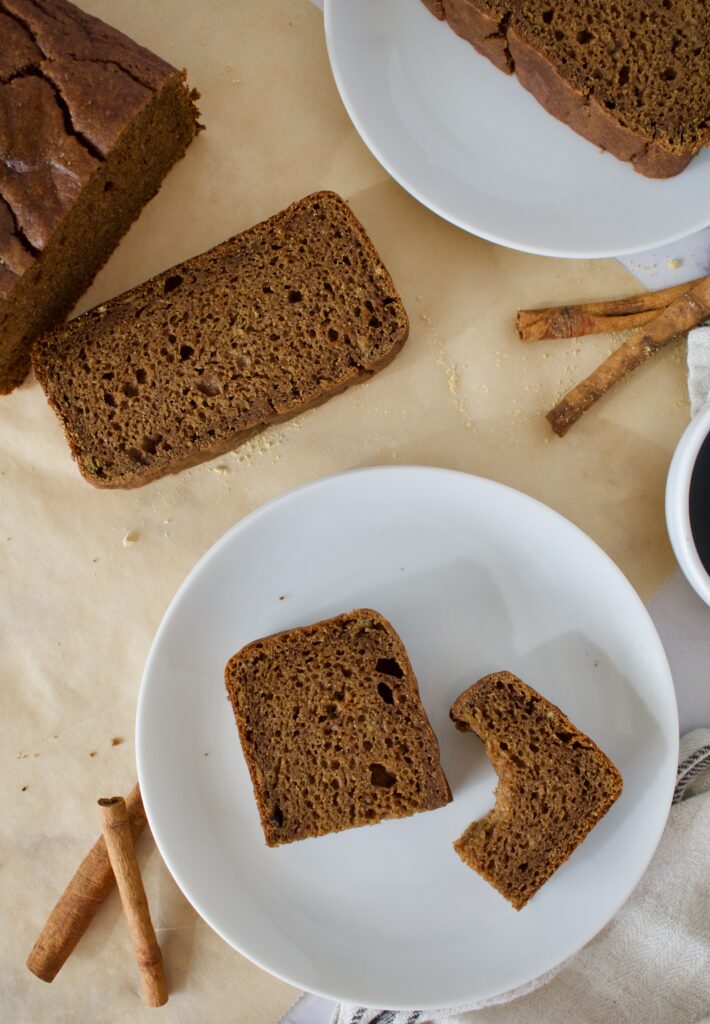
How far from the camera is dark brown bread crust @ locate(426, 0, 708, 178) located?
2.03m

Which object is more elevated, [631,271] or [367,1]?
[367,1]

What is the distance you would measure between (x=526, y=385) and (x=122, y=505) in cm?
114

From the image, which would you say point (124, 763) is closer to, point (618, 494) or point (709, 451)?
point (618, 494)

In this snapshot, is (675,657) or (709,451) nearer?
(709,451)

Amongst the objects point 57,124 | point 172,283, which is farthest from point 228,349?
point 57,124

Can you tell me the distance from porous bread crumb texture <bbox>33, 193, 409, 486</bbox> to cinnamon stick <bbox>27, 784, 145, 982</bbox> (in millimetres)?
964

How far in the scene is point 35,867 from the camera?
232 centimetres

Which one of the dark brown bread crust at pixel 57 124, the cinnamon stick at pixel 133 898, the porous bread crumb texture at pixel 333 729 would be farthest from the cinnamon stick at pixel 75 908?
the dark brown bread crust at pixel 57 124

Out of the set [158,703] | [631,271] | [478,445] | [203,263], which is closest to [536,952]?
[158,703]

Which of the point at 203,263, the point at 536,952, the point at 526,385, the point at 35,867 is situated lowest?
the point at 536,952

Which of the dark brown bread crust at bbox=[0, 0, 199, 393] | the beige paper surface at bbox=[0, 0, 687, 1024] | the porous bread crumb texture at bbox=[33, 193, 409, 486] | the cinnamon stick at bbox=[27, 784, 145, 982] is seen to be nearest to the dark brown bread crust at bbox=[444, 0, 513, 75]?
the beige paper surface at bbox=[0, 0, 687, 1024]

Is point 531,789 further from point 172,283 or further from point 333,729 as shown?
point 172,283

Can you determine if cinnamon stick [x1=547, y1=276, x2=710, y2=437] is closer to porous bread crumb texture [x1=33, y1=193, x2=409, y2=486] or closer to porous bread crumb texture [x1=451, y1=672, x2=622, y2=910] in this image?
porous bread crumb texture [x1=33, y1=193, x2=409, y2=486]

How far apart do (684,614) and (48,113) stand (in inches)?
78.4
